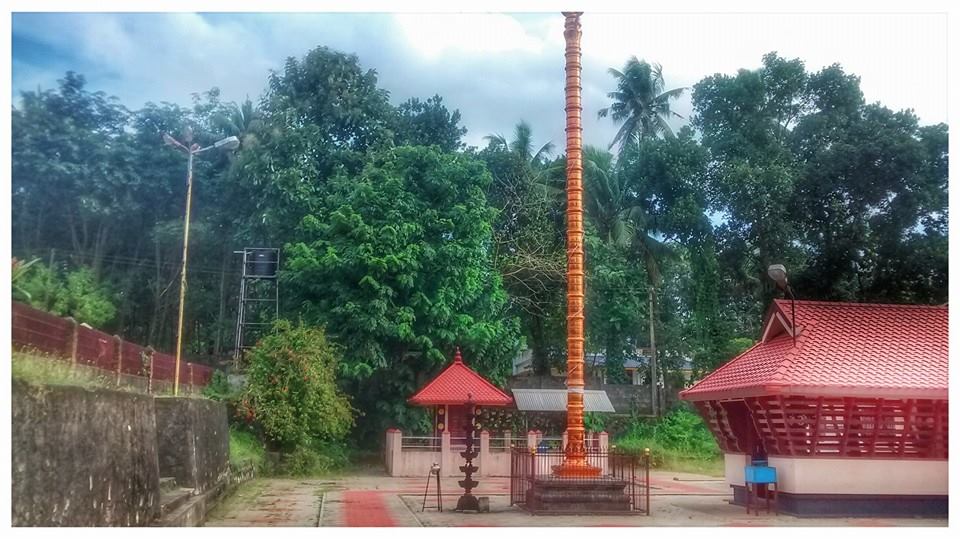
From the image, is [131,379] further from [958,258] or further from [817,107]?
[817,107]

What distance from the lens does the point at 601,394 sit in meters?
14.4

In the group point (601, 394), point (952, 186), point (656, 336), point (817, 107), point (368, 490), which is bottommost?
point (368, 490)

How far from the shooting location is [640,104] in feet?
47.4

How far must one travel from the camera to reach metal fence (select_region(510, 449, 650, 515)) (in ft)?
29.7

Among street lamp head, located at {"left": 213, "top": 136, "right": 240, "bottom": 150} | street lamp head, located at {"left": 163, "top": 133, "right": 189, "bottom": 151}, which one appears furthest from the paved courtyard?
street lamp head, located at {"left": 163, "top": 133, "right": 189, "bottom": 151}

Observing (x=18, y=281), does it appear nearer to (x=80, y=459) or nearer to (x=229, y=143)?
(x=80, y=459)

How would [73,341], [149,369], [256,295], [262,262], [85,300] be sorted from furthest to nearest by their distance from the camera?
[256,295]
[262,262]
[85,300]
[149,369]
[73,341]

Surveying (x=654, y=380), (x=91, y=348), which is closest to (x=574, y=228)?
(x=91, y=348)

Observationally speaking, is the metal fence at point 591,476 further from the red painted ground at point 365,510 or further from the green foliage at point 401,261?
the green foliage at point 401,261

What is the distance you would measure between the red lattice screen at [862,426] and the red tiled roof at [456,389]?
20.8 feet

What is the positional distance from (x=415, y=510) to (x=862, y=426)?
4708 mm

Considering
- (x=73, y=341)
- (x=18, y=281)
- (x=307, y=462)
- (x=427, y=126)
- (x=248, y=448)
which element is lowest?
(x=307, y=462)
